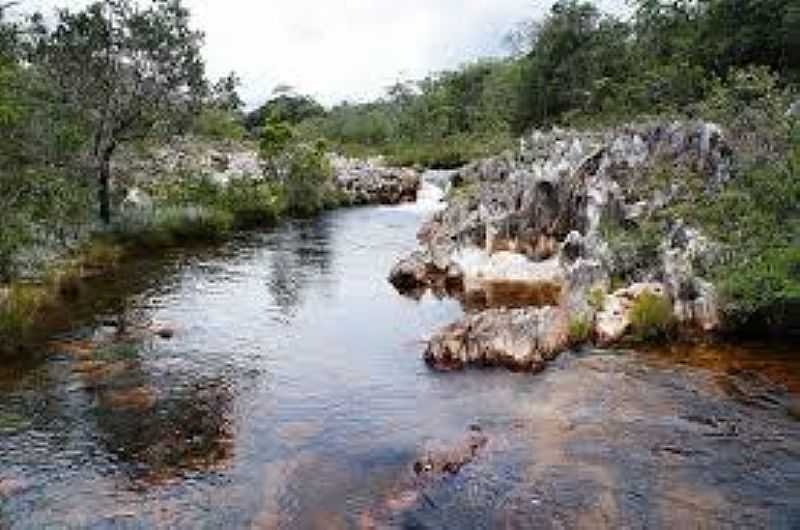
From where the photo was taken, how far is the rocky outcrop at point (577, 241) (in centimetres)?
2623

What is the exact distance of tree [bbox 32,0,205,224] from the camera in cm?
4244

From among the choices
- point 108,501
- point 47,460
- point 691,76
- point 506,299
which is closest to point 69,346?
point 47,460

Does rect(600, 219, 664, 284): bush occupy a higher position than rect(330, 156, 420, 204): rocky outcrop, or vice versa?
rect(330, 156, 420, 204): rocky outcrop

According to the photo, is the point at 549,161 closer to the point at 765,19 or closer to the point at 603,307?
the point at 603,307

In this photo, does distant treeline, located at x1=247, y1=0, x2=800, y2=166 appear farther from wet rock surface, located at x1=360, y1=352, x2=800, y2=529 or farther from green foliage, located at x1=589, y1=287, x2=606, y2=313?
wet rock surface, located at x1=360, y1=352, x2=800, y2=529

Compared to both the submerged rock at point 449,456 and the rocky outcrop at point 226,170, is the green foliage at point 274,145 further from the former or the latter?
the submerged rock at point 449,456

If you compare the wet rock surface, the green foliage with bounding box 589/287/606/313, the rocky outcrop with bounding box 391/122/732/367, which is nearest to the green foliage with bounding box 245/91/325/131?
the rocky outcrop with bounding box 391/122/732/367

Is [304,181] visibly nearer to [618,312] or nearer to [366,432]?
[618,312]

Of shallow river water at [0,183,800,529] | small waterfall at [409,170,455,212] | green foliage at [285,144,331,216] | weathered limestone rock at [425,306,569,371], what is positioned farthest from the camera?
small waterfall at [409,170,455,212]

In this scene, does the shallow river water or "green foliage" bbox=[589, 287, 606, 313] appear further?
"green foliage" bbox=[589, 287, 606, 313]

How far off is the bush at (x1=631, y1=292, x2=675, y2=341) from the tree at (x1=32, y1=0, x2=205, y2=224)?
2364cm

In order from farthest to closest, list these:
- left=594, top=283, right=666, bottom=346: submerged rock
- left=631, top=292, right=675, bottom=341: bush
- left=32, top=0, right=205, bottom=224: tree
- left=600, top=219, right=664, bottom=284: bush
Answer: left=32, top=0, right=205, bottom=224: tree → left=600, top=219, right=664, bottom=284: bush → left=594, top=283, right=666, bottom=346: submerged rock → left=631, top=292, right=675, bottom=341: bush

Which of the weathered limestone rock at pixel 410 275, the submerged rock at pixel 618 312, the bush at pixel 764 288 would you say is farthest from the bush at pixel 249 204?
the bush at pixel 764 288

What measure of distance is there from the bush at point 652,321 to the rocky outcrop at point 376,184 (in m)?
41.4
